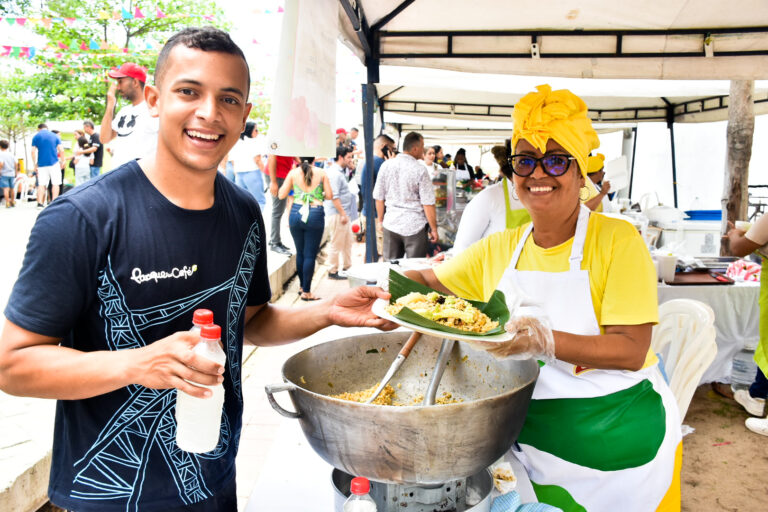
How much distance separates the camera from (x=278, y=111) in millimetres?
2057

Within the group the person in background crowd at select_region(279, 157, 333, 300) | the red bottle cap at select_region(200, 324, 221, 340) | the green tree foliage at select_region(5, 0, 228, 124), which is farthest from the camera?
the green tree foliage at select_region(5, 0, 228, 124)

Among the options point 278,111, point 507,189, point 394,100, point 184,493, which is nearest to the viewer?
point 184,493

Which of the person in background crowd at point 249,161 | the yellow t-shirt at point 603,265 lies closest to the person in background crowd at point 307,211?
the person in background crowd at point 249,161

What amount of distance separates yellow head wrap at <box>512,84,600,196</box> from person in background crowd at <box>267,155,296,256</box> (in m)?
5.93

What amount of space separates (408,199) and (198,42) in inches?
235

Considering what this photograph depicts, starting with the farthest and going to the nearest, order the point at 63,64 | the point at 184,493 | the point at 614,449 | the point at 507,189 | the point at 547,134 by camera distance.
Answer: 1. the point at 63,64
2. the point at 507,189
3. the point at 547,134
4. the point at 614,449
5. the point at 184,493

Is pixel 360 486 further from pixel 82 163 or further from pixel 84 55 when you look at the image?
pixel 84 55

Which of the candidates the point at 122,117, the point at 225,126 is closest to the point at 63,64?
the point at 122,117

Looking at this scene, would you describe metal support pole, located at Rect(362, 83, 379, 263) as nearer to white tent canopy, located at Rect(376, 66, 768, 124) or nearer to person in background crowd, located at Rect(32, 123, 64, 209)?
white tent canopy, located at Rect(376, 66, 768, 124)

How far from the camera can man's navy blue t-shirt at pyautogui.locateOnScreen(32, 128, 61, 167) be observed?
1359cm

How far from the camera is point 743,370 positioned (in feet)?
16.4

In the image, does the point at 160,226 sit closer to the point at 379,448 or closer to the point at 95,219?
the point at 95,219

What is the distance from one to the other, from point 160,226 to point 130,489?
0.62 m

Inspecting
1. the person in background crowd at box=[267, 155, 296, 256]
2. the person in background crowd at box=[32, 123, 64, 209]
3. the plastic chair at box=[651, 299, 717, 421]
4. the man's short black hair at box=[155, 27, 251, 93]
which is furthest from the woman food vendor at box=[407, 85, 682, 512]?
the person in background crowd at box=[32, 123, 64, 209]
